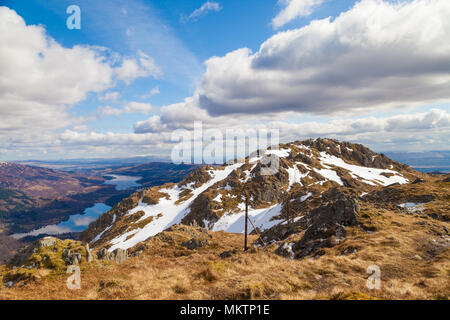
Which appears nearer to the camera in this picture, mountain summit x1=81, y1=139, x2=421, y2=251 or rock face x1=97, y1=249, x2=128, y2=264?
rock face x1=97, y1=249, x2=128, y2=264

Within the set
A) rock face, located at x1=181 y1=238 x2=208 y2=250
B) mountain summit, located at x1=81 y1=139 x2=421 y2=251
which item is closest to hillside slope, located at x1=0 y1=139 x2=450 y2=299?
rock face, located at x1=181 y1=238 x2=208 y2=250

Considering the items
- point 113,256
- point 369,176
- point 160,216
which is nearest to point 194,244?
point 113,256

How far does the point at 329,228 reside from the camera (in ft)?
Answer: 87.6

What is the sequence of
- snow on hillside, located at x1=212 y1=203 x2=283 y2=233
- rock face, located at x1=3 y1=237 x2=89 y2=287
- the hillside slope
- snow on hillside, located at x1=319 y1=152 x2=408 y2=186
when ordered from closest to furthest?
the hillside slope < rock face, located at x1=3 y1=237 x2=89 y2=287 < snow on hillside, located at x1=212 y1=203 x2=283 y2=233 < snow on hillside, located at x1=319 y1=152 x2=408 y2=186

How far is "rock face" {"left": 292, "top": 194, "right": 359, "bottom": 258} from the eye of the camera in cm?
2364

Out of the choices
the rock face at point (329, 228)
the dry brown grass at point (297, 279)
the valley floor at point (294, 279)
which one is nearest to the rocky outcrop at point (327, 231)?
the rock face at point (329, 228)

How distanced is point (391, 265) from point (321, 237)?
1082cm

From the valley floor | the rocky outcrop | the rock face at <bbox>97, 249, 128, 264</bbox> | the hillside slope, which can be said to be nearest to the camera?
the valley floor

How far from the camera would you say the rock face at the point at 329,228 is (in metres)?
23.6

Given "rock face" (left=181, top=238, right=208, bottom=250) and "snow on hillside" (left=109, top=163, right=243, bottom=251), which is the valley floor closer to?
"rock face" (left=181, top=238, right=208, bottom=250)

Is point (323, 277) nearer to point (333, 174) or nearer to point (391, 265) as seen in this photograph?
point (391, 265)

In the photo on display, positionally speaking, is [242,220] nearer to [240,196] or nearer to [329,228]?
[240,196]
